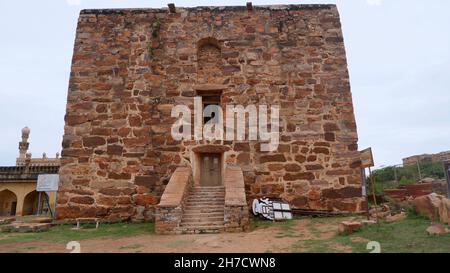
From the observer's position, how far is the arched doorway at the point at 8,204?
18.7 meters

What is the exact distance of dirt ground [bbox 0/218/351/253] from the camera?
5121 millimetres

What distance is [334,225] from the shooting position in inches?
283

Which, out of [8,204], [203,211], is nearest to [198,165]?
[203,211]

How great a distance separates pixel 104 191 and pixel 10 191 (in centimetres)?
1287

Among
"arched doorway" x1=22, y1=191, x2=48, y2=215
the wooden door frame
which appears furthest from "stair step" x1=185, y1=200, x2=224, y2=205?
"arched doorway" x1=22, y1=191, x2=48, y2=215

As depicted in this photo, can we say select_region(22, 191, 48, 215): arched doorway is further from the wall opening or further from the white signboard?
the wall opening

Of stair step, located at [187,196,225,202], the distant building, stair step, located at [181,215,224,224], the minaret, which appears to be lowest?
stair step, located at [181,215,224,224]

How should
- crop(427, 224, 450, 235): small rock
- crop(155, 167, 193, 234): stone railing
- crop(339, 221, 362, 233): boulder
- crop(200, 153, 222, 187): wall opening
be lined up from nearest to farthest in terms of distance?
crop(427, 224, 450, 235): small rock
crop(339, 221, 362, 233): boulder
crop(155, 167, 193, 234): stone railing
crop(200, 153, 222, 187): wall opening

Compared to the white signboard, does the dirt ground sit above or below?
below

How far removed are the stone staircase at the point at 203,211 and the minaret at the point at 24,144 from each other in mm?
19572

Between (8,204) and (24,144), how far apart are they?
19.0ft

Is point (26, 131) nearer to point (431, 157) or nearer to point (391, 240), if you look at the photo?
point (391, 240)

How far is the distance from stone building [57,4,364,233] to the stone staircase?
139 mm
